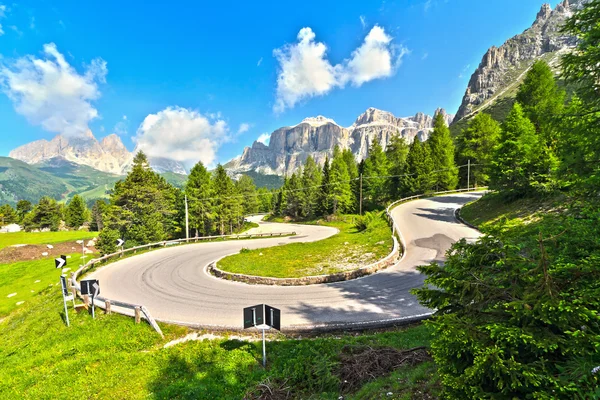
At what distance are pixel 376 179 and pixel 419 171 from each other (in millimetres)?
11600

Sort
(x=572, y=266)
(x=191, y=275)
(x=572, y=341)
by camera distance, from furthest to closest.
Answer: (x=191, y=275) → (x=572, y=266) → (x=572, y=341)

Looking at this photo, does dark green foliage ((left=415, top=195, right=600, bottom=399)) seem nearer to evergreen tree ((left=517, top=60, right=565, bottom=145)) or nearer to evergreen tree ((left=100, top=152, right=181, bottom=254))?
evergreen tree ((left=517, top=60, right=565, bottom=145))

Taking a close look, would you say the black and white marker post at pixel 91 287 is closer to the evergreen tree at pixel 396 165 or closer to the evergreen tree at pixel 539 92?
the evergreen tree at pixel 539 92

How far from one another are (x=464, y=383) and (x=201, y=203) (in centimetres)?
4974

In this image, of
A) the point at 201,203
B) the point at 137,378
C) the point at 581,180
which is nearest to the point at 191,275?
the point at 137,378

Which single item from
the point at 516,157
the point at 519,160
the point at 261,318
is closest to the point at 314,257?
the point at 261,318

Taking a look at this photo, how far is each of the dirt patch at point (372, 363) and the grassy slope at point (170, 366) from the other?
1.10 feet

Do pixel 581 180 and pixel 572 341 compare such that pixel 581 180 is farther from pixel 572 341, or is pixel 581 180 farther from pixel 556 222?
pixel 572 341

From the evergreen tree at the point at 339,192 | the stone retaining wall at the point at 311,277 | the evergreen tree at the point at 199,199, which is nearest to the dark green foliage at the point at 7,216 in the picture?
the evergreen tree at the point at 199,199

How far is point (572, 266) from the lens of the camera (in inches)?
144

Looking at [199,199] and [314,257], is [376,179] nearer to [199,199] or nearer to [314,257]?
[199,199]

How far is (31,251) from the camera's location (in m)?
45.5

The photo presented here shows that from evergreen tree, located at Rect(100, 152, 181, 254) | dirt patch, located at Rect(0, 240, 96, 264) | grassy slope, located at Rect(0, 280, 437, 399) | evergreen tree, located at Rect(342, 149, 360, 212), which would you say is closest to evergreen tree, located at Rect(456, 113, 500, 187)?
evergreen tree, located at Rect(342, 149, 360, 212)

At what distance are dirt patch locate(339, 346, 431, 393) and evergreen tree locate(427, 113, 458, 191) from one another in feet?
151
